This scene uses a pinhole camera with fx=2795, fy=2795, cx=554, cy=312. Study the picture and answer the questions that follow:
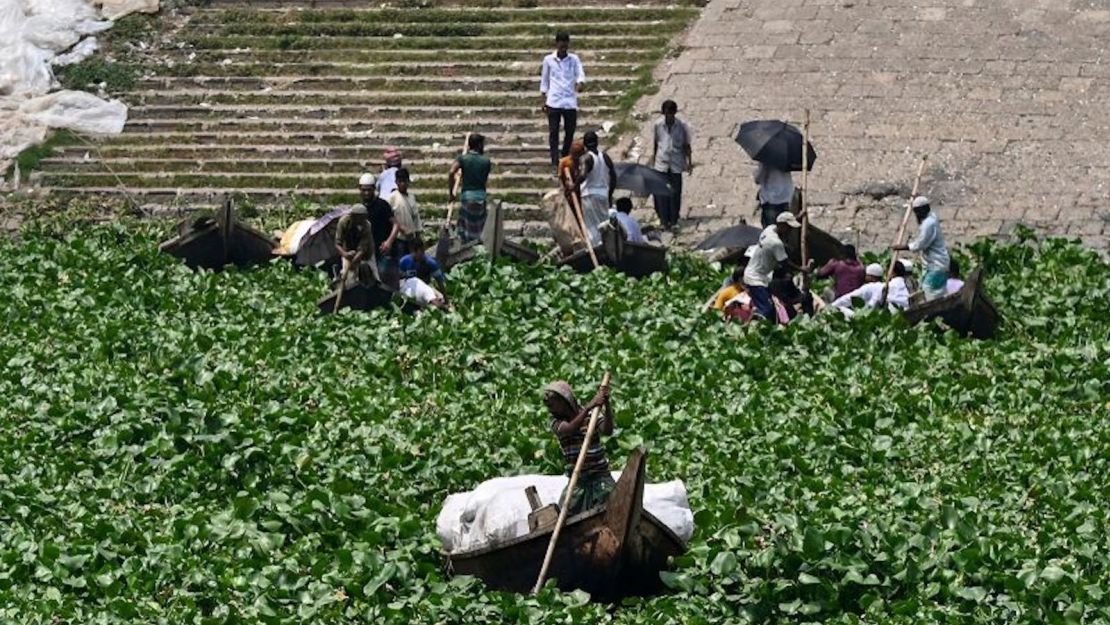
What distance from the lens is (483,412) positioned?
19.2 meters

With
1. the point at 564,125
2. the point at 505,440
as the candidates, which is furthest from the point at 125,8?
the point at 505,440

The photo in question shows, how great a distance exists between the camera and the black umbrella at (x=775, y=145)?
23.9m

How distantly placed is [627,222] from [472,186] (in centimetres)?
151

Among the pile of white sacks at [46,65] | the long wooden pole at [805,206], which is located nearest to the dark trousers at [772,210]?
the long wooden pole at [805,206]

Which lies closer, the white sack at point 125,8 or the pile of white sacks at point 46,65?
the pile of white sacks at point 46,65

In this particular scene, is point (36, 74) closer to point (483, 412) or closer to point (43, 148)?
point (43, 148)

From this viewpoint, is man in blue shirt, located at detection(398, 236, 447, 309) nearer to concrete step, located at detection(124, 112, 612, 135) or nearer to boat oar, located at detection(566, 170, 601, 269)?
boat oar, located at detection(566, 170, 601, 269)

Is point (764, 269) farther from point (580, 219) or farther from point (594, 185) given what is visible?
point (594, 185)

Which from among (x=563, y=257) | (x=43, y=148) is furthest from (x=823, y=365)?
(x=43, y=148)

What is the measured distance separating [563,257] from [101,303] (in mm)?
3877

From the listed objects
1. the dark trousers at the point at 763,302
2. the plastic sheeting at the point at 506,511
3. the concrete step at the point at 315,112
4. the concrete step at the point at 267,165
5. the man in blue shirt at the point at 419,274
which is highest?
the plastic sheeting at the point at 506,511

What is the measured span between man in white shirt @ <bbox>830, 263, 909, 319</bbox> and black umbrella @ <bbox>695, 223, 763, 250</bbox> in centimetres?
135

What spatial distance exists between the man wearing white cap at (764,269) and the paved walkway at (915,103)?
3.35 meters

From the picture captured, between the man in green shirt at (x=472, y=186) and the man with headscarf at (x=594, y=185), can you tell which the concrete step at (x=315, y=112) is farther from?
the man with headscarf at (x=594, y=185)
